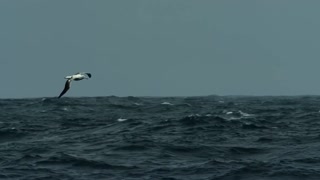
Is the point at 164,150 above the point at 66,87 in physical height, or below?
below

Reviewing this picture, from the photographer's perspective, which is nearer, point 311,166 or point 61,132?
point 311,166

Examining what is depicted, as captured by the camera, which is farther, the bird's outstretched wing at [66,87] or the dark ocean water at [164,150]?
the dark ocean water at [164,150]

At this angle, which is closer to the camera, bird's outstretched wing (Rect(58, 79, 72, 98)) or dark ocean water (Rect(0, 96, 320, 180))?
bird's outstretched wing (Rect(58, 79, 72, 98))

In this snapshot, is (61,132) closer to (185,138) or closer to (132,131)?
(132,131)

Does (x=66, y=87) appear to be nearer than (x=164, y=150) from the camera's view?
Yes

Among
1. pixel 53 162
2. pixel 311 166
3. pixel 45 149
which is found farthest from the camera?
pixel 45 149

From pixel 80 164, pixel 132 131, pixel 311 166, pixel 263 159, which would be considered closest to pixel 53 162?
pixel 80 164

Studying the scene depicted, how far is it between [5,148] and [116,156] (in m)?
7.45

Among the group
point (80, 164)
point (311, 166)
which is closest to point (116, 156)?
point (80, 164)

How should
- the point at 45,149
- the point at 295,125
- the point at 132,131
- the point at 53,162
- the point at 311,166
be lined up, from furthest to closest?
the point at 295,125, the point at 132,131, the point at 45,149, the point at 53,162, the point at 311,166

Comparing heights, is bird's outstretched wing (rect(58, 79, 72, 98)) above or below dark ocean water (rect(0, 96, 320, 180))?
above

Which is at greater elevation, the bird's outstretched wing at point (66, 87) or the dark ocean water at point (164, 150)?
the bird's outstretched wing at point (66, 87)

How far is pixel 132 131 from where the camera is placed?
39344 mm

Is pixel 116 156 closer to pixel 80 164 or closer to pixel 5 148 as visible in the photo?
pixel 80 164
